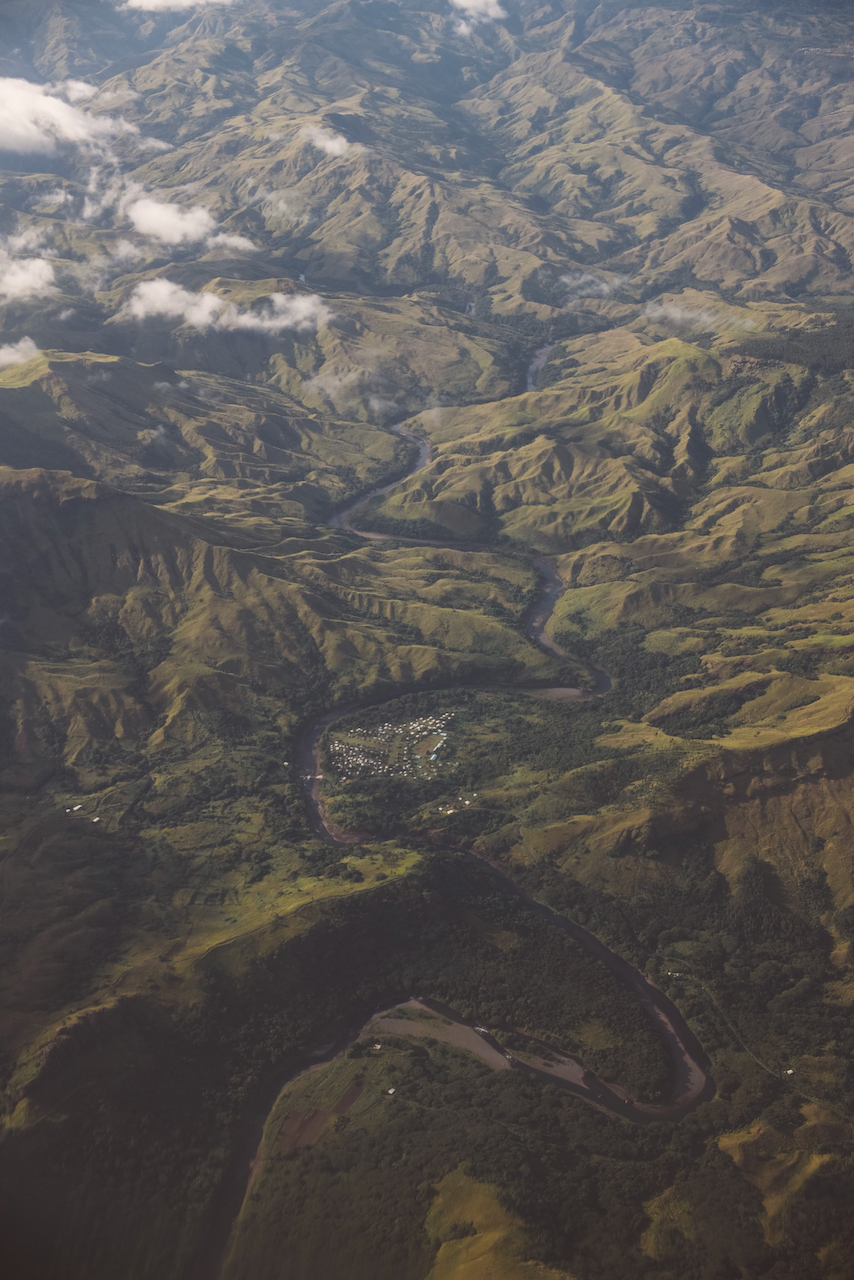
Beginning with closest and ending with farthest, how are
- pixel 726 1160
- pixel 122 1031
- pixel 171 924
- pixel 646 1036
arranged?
pixel 726 1160 < pixel 122 1031 < pixel 646 1036 < pixel 171 924

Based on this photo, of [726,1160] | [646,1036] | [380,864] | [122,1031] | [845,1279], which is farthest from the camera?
[380,864]

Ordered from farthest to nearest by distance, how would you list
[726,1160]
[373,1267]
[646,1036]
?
[646,1036]
[726,1160]
[373,1267]

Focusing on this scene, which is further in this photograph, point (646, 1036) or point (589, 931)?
point (589, 931)

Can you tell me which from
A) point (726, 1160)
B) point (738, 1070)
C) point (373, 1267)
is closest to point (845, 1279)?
point (726, 1160)

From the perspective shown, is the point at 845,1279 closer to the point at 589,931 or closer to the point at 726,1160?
the point at 726,1160

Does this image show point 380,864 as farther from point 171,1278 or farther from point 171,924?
point 171,1278

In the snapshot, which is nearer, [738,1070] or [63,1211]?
Answer: [63,1211]

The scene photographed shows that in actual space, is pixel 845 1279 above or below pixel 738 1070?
above

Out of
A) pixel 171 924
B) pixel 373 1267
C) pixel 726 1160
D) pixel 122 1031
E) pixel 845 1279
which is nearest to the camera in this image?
pixel 845 1279

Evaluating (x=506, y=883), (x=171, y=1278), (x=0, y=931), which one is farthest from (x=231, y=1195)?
(x=506, y=883)
